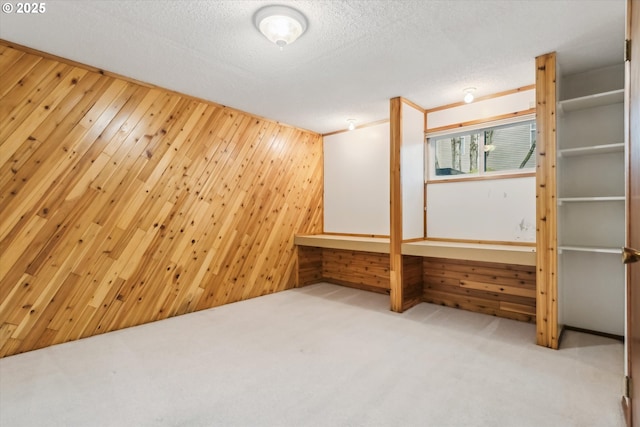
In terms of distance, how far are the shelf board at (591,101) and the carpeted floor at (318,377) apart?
213cm

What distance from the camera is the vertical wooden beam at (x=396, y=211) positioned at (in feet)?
11.9

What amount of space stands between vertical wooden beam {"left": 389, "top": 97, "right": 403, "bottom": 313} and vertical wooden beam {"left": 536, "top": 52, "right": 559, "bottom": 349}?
53.3 inches

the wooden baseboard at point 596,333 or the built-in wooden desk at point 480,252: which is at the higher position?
the built-in wooden desk at point 480,252

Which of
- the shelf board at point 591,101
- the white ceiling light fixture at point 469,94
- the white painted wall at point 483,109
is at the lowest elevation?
the shelf board at point 591,101

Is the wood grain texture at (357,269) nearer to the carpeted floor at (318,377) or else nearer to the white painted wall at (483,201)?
the white painted wall at (483,201)

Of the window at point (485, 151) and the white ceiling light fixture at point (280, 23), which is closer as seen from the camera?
the white ceiling light fixture at point (280, 23)

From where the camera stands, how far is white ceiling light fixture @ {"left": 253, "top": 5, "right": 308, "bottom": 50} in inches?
81.0

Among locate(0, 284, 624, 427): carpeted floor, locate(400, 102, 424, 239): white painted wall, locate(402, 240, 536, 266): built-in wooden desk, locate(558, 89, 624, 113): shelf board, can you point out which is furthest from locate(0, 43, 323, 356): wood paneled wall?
locate(558, 89, 624, 113): shelf board

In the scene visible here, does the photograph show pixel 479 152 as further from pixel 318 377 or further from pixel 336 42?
pixel 318 377

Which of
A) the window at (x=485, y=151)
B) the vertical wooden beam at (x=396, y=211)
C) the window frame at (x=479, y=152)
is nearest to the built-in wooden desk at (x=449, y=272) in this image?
the vertical wooden beam at (x=396, y=211)

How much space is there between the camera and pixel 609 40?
97.0 inches

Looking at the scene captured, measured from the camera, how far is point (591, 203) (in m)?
2.95

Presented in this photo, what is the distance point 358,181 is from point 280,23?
9.75ft

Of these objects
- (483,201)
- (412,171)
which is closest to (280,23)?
(412,171)
